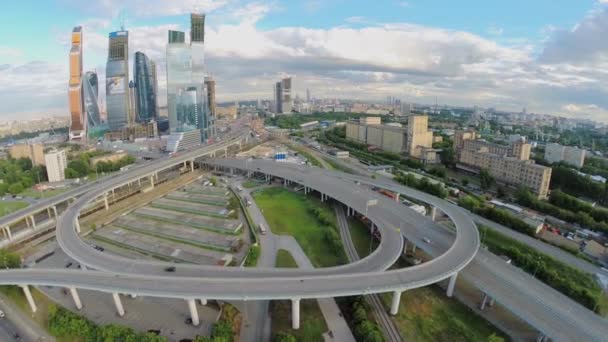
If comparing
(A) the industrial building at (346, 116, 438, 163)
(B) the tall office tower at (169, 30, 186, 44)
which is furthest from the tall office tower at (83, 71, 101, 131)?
(A) the industrial building at (346, 116, 438, 163)

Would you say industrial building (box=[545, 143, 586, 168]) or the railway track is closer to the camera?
the railway track

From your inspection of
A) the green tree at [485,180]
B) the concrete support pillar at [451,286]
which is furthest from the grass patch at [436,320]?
the green tree at [485,180]

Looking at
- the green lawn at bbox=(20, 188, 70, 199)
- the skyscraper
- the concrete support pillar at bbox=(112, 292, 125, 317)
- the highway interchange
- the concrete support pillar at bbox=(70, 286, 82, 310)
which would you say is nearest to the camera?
the highway interchange

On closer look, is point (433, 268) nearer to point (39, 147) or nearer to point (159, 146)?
point (39, 147)

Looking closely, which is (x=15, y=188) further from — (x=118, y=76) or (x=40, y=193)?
(x=118, y=76)

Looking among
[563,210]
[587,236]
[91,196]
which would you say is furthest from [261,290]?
[563,210]

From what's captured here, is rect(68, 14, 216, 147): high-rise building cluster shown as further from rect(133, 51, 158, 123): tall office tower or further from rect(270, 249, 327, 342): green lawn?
rect(270, 249, 327, 342): green lawn
